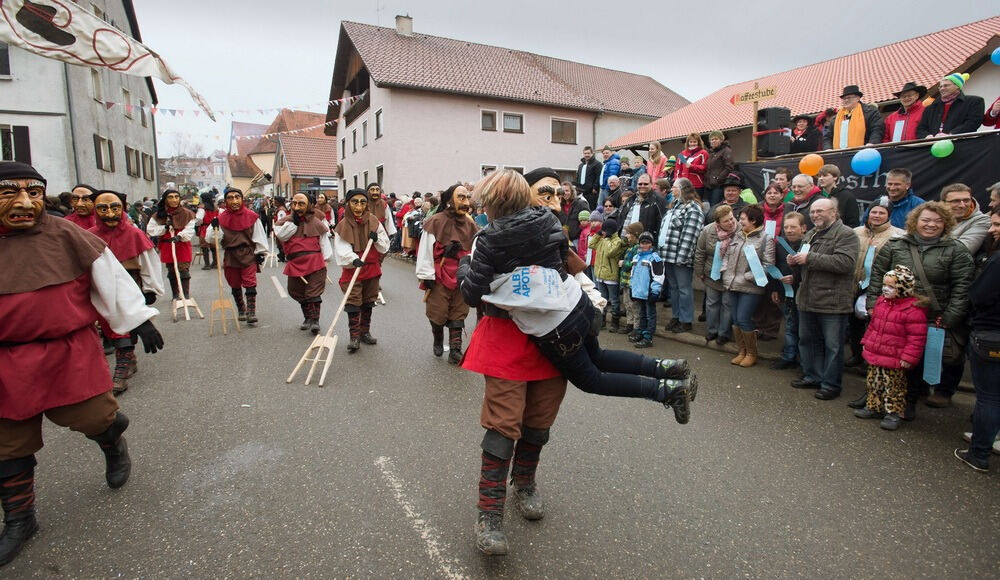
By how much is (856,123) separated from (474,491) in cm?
749

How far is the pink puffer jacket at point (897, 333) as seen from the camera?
13.5 feet

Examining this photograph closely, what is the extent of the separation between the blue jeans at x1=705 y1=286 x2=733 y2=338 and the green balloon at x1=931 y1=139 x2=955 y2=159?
8.98 feet

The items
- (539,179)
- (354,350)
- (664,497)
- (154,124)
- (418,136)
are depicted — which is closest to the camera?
(539,179)

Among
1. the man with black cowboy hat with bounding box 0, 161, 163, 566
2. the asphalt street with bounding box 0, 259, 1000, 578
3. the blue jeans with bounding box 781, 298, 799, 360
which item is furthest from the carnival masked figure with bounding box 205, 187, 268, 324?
the blue jeans with bounding box 781, 298, 799, 360

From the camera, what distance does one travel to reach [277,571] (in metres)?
2.52

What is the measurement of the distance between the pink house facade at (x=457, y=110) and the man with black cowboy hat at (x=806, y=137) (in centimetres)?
1591

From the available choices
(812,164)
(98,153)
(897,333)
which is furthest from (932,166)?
(98,153)

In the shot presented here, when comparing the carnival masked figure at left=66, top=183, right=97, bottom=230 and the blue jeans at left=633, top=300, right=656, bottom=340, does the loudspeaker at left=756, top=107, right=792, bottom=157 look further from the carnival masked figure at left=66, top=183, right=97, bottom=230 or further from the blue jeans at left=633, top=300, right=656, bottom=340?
the carnival masked figure at left=66, top=183, right=97, bottom=230

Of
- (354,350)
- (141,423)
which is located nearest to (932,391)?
(354,350)

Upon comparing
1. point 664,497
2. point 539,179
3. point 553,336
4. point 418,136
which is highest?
point 418,136

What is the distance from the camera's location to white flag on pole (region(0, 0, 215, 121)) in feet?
14.7

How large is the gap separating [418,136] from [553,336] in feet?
73.6

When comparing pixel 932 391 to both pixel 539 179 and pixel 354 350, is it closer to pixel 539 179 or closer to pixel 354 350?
pixel 539 179

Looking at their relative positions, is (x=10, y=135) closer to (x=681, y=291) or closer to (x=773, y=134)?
(x=681, y=291)
